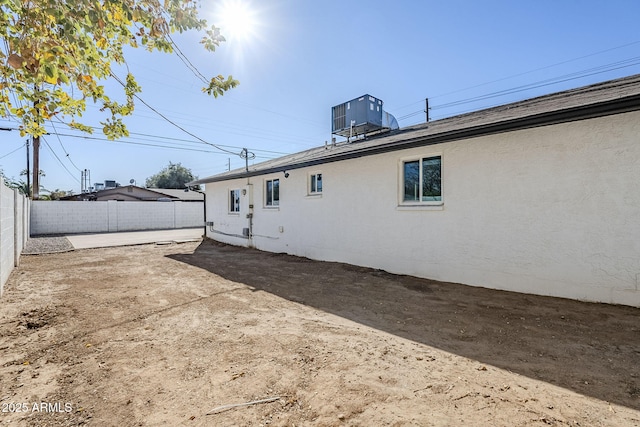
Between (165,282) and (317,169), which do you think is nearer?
(165,282)

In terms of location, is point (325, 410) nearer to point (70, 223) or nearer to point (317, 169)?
point (317, 169)

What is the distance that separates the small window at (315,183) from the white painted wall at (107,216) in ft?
55.6

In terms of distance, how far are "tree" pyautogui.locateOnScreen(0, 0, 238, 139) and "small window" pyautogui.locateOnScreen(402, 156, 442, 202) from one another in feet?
15.5

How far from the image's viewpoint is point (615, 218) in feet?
14.3

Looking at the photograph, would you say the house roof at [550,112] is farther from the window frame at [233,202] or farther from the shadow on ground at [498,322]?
the window frame at [233,202]

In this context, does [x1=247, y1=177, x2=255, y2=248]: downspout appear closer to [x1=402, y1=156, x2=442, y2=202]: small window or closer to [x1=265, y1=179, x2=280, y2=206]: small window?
[x1=265, y1=179, x2=280, y2=206]: small window

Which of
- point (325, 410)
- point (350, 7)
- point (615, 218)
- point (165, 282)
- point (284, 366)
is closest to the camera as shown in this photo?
point (325, 410)

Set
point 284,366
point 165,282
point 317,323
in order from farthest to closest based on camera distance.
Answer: point 165,282 < point 317,323 < point 284,366

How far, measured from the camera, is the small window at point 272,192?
36.4 ft

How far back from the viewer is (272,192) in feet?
37.2

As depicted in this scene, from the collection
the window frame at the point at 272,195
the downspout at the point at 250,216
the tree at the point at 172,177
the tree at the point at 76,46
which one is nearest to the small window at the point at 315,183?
the window frame at the point at 272,195

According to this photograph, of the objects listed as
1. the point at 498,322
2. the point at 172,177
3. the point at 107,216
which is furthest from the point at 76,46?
the point at 172,177

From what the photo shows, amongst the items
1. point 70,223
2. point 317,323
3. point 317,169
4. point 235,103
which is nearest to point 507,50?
point 317,169

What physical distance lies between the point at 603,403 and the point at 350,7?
27.2 feet
